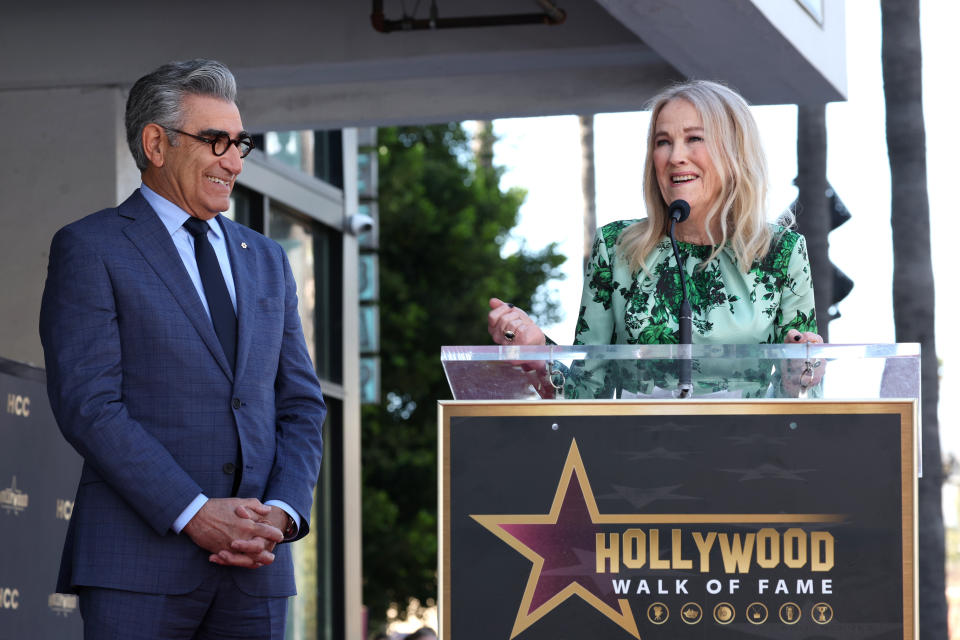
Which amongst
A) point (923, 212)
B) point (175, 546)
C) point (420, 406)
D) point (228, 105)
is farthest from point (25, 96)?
point (420, 406)

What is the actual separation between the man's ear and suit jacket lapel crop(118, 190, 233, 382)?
0.58ft

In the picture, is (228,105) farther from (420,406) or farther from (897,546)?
(420,406)

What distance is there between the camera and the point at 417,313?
2169cm

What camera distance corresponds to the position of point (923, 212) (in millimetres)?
9219

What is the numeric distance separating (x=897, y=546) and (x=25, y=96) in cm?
594

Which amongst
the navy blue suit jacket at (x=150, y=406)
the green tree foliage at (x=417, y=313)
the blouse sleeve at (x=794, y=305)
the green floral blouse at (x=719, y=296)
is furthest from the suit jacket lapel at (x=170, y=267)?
the green tree foliage at (x=417, y=313)

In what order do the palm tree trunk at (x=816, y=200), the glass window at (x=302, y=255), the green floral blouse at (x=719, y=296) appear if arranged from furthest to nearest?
the glass window at (x=302, y=255) < the palm tree trunk at (x=816, y=200) < the green floral blouse at (x=719, y=296)

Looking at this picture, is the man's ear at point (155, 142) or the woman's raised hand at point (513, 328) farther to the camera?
the man's ear at point (155, 142)

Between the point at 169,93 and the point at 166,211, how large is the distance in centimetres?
31

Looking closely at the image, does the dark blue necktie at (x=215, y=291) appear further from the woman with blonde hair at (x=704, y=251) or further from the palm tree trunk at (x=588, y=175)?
the palm tree trunk at (x=588, y=175)

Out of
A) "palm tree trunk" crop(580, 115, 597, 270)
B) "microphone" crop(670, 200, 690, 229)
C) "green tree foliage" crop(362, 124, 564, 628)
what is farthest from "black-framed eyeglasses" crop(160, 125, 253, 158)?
"green tree foliage" crop(362, 124, 564, 628)

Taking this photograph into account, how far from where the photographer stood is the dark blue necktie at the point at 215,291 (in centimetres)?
372

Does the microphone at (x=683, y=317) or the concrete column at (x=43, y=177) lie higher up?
the concrete column at (x=43, y=177)

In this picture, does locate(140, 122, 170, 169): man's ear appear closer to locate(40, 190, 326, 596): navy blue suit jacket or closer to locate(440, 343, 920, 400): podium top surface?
locate(40, 190, 326, 596): navy blue suit jacket
